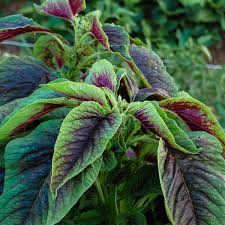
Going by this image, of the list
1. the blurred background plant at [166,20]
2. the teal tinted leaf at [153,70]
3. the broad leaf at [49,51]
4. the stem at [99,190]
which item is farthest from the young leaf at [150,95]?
the blurred background plant at [166,20]

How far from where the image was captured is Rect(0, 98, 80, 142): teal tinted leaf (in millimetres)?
814

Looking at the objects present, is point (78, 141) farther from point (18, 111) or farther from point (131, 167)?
point (131, 167)

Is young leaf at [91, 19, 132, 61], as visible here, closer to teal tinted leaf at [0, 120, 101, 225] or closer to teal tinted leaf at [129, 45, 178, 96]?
teal tinted leaf at [129, 45, 178, 96]

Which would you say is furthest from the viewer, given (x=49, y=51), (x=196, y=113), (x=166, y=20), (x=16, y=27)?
(x=166, y=20)

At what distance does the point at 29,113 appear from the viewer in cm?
83

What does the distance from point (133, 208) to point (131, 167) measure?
0.06m

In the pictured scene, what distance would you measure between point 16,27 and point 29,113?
245mm

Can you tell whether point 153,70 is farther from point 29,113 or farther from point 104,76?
point 29,113

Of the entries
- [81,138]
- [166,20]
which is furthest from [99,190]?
[166,20]

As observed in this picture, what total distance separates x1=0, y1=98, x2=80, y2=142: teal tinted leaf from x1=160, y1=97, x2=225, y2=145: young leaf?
141mm

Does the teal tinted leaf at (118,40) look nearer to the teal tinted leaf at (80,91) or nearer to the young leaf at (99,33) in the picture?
the young leaf at (99,33)

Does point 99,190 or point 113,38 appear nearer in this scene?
point 99,190

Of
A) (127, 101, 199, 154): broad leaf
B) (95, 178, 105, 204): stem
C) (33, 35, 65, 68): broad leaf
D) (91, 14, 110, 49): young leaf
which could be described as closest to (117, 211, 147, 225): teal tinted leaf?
(95, 178, 105, 204): stem

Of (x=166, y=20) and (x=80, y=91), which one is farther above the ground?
(x=80, y=91)
